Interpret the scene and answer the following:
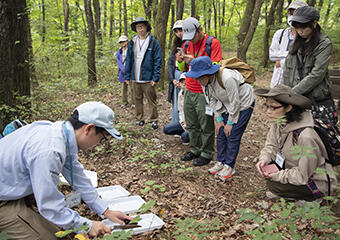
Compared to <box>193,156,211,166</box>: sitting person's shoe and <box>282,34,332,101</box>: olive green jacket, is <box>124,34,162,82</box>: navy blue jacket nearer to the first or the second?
<box>193,156,211,166</box>: sitting person's shoe

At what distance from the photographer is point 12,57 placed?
484 cm

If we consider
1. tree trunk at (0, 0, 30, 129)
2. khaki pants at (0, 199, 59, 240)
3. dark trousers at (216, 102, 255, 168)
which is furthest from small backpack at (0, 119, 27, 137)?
dark trousers at (216, 102, 255, 168)

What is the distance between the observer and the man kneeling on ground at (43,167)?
76.5 inches

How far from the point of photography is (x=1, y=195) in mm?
2074

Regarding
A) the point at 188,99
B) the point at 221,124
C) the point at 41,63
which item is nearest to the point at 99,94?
the point at 41,63

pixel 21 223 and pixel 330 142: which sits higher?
pixel 330 142

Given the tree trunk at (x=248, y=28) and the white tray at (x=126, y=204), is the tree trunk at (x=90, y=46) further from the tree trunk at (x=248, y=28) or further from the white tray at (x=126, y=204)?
the white tray at (x=126, y=204)

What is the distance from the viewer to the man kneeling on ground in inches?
76.5

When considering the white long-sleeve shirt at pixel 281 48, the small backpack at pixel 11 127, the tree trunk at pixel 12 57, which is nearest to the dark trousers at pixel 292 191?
the white long-sleeve shirt at pixel 281 48

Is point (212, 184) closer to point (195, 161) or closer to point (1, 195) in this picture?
point (195, 161)

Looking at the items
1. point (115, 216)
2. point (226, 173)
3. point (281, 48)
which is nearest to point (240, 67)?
point (281, 48)

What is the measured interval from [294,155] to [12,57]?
534 cm

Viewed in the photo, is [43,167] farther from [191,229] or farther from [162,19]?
[162,19]

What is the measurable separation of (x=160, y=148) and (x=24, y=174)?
11.0ft
